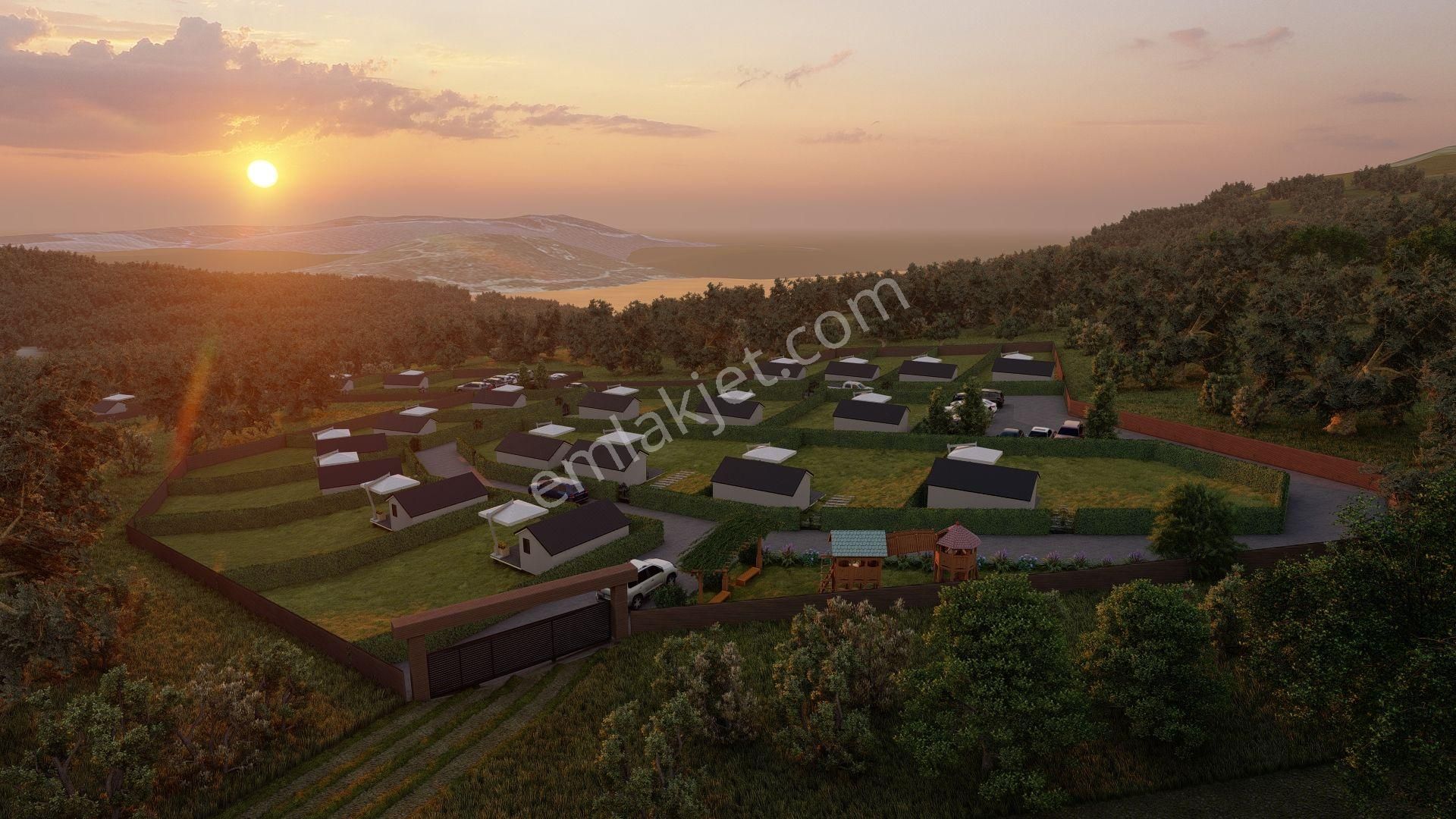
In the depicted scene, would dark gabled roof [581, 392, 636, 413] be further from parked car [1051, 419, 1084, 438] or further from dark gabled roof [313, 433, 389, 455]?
parked car [1051, 419, 1084, 438]

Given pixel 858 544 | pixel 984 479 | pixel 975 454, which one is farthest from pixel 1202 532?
pixel 975 454

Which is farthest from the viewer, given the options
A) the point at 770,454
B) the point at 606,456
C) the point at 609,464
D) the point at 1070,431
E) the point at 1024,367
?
the point at 1024,367

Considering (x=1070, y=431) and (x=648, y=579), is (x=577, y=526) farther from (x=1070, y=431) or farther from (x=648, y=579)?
(x=1070, y=431)

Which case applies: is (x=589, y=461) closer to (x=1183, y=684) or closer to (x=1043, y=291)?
(x=1183, y=684)

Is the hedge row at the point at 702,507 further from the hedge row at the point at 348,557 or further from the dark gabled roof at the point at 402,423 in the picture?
the dark gabled roof at the point at 402,423

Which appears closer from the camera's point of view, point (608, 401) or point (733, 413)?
point (733, 413)

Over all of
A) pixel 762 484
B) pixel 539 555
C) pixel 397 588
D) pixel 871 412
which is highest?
pixel 871 412

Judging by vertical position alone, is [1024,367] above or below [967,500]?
above

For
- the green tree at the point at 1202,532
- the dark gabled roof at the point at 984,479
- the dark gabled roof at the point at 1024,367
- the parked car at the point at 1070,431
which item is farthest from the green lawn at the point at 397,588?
the dark gabled roof at the point at 1024,367
